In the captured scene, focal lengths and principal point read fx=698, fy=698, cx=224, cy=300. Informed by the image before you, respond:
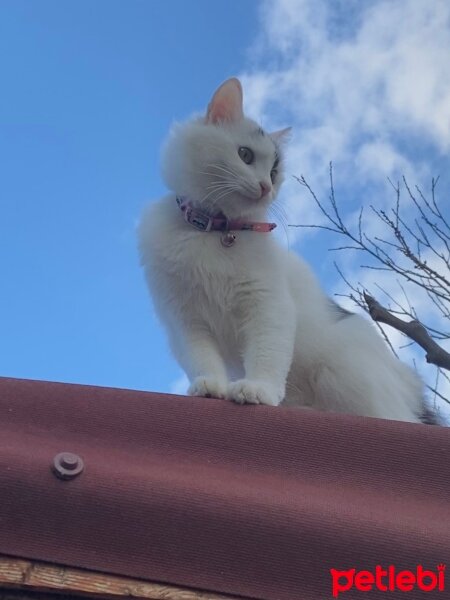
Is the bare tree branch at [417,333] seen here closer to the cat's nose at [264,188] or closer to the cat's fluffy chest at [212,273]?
the cat's fluffy chest at [212,273]

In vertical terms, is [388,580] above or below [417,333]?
below

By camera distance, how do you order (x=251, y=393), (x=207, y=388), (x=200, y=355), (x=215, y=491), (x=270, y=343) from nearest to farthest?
(x=215, y=491) < (x=251, y=393) < (x=207, y=388) < (x=270, y=343) < (x=200, y=355)

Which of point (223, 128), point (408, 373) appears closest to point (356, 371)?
point (408, 373)

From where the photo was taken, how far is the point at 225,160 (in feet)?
7.77

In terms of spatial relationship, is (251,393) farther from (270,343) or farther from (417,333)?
(417,333)

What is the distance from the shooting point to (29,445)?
127cm

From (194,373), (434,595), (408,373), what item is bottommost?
(434,595)

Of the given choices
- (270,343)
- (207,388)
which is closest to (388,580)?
(207,388)

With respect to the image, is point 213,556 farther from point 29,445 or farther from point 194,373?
point 194,373

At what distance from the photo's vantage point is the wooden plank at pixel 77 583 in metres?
1.08

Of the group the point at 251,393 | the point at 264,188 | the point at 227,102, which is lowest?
the point at 251,393

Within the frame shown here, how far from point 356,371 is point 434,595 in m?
1.10

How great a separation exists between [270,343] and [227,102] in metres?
0.99

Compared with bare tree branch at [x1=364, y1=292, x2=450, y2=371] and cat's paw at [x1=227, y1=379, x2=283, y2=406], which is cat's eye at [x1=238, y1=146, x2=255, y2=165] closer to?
bare tree branch at [x1=364, y1=292, x2=450, y2=371]
